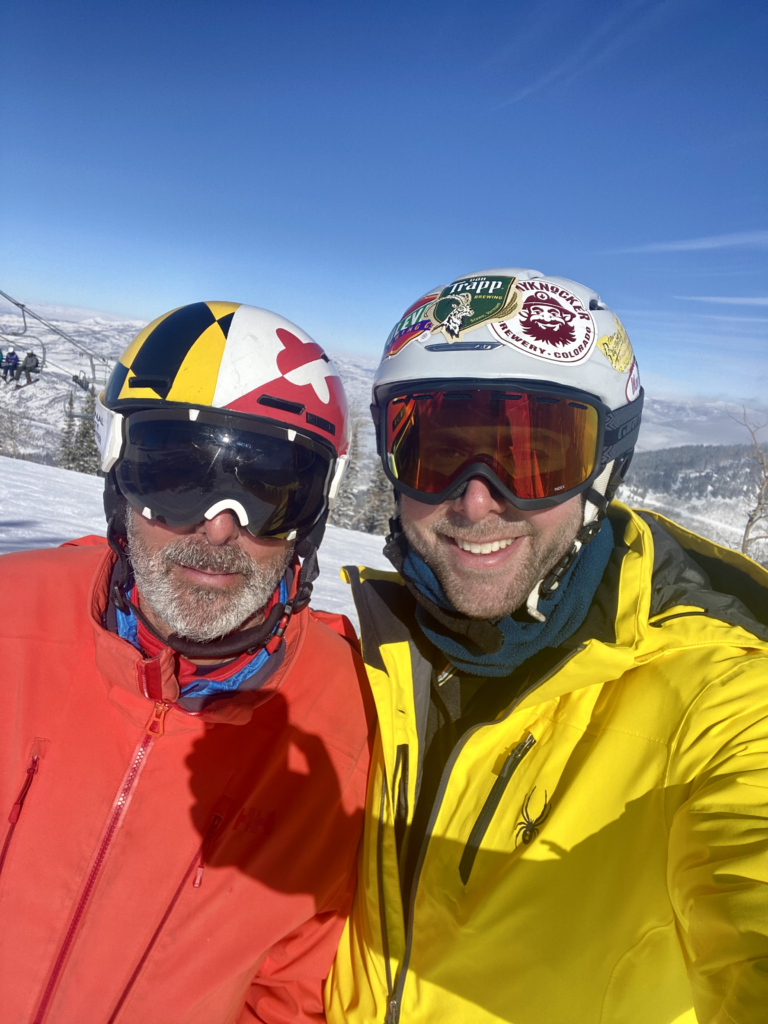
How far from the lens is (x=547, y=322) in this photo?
2.23m

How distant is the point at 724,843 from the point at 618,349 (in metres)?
1.92

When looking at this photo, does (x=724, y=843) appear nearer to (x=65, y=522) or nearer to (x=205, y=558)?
(x=205, y=558)

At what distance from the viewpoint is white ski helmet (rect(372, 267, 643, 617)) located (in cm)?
218

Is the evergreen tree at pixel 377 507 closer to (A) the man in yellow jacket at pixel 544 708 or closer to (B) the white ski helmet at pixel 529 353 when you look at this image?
(B) the white ski helmet at pixel 529 353

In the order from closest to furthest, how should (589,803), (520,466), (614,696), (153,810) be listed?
(589,803), (614,696), (153,810), (520,466)

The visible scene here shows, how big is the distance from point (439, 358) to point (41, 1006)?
255 centimetres

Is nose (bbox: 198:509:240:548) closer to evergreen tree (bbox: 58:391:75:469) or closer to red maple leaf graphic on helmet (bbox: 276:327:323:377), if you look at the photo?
red maple leaf graphic on helmet (bbox: 276:327:323:377)

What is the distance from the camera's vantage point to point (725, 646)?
1411mm

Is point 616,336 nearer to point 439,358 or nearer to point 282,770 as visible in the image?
point 439,358

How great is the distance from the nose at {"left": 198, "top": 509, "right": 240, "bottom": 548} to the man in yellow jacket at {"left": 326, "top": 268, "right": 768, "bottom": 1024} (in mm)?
573

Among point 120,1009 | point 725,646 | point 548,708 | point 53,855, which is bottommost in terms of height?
point 120,1009

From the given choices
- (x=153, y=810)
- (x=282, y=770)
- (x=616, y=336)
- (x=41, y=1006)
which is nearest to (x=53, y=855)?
(x=153, y=810)

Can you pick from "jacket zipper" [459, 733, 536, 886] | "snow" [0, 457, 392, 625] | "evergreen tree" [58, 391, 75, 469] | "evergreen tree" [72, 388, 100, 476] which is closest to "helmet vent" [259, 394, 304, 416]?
"jacket zipper" [459, 733, 536, 886]

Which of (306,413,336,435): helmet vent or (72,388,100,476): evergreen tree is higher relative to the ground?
(306,413,336,435): helmet vent
